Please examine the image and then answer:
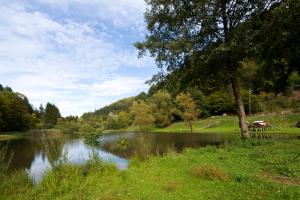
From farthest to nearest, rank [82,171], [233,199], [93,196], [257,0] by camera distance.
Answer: [257,0] → [82,171] → [93,196] → [233,199]

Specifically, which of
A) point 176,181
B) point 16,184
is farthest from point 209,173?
point 16,184

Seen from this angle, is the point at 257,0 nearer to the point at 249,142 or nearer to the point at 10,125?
the point at 249,142

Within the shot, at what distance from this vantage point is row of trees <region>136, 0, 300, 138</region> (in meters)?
12.8

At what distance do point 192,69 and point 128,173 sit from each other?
23.3ft

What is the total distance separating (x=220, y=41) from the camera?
48.5 feet

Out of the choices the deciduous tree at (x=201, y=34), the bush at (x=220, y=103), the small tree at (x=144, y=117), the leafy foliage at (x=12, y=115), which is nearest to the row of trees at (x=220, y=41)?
the deciduous tree at (x=201, y=34)

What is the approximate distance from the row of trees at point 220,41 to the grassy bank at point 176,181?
5.13 metres

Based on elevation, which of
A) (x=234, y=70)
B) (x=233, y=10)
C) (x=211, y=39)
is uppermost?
(x=233, y=10)

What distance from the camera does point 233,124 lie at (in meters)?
47.8

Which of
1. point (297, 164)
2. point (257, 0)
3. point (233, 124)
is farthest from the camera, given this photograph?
point (233, 124)

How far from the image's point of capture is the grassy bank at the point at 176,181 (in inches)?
247

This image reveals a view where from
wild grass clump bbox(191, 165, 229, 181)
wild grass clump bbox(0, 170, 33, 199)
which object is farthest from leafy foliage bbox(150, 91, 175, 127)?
wild grass clump bbox(191, 165, 229, 181)

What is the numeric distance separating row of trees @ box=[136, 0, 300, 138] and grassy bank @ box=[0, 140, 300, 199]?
513 cm

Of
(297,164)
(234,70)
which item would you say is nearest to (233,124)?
(234,70)
